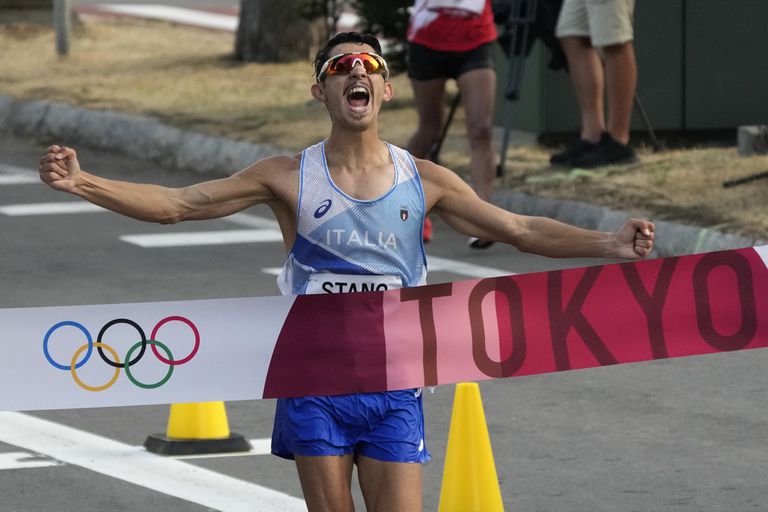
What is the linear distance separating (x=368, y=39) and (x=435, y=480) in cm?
210

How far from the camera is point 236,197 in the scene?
528 cm

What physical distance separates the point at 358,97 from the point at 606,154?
7.56m

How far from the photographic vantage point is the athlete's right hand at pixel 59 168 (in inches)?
194

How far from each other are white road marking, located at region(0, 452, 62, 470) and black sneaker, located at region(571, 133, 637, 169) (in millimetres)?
6015

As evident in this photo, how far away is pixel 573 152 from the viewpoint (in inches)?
500

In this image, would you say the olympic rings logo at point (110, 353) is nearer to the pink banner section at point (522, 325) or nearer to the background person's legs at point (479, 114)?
the pink banner section at point (522, 325)

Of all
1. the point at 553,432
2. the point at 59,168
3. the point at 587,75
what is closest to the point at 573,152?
the point at 587,75

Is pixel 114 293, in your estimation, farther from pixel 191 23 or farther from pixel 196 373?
pixel 191 23

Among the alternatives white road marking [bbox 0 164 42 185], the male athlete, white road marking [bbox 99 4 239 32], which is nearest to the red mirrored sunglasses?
the male athlete

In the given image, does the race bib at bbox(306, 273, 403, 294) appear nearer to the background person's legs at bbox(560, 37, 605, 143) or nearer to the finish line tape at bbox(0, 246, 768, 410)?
the finish line tape at bbox(0, 246, 768, 410)

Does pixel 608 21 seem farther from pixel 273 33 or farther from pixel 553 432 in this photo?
pixel 273 33

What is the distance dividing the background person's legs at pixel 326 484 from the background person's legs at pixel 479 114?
6.01m

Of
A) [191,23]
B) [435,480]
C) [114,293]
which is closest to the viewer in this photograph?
[435,480]

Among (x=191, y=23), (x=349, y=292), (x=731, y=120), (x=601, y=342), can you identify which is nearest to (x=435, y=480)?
(x=601, y=342)
